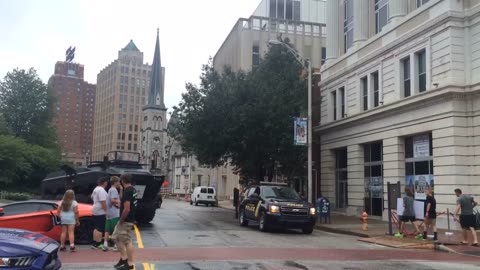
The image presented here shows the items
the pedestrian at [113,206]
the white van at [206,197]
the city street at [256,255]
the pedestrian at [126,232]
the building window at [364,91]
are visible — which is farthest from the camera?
the white van at [206,197]

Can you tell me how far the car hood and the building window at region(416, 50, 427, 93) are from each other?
2157 cm

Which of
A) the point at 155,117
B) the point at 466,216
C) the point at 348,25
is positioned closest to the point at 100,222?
the point at 466,216

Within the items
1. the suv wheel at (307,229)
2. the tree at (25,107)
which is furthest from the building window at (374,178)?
the tree at (25,107)

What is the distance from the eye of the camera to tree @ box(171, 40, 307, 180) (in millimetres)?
29922

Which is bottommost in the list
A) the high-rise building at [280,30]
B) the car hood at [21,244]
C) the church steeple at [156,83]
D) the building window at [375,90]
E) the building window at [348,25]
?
the car hood at [21,244]

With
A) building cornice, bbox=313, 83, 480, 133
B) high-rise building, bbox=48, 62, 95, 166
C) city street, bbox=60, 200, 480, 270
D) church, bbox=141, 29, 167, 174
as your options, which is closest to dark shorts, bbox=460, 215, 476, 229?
city street, bbox=60, 200, 480, 270

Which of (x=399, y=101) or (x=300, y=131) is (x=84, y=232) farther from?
(x=399, y=101)

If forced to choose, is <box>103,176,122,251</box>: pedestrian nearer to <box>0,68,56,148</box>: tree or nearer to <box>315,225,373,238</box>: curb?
<box>315,225,373,238</box>: curb

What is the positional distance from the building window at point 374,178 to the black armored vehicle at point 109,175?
46.6 ft

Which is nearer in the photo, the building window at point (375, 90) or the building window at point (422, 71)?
the building window at point (422, 71)

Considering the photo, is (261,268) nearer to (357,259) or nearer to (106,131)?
(357,259)

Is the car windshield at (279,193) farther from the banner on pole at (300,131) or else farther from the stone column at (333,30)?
the stone column at (333,30)

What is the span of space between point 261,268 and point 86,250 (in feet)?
16.5

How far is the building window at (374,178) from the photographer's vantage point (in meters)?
29.0
